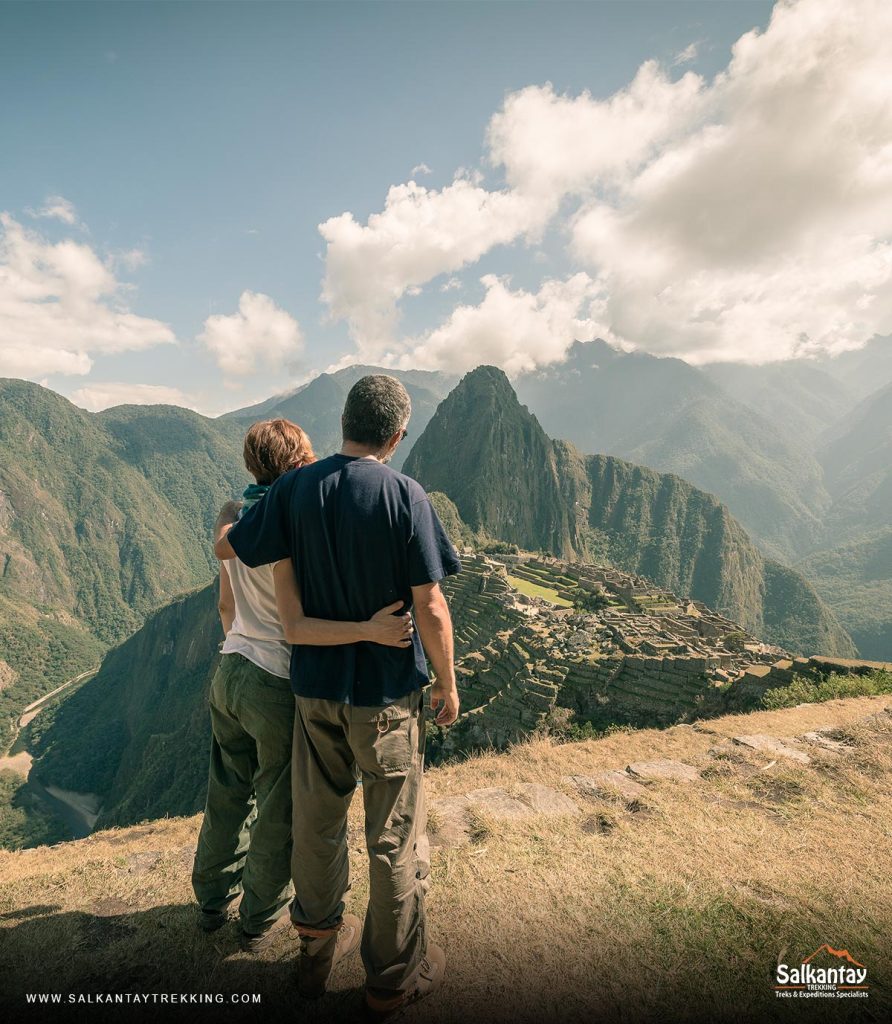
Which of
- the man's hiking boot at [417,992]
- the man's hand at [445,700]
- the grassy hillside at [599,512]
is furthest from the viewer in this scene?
the grassy hillside at [599,512]

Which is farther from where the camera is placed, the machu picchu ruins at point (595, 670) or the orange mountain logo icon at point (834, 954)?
→ the machu picchu ruins at point (595, 670)

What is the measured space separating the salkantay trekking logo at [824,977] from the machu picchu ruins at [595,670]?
9757 mm

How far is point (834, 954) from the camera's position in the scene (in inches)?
102

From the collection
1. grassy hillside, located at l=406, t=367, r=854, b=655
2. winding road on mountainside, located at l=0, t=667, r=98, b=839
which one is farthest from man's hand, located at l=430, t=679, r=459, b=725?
grassy hillside, located at l=406, t=367, r=854, b=655

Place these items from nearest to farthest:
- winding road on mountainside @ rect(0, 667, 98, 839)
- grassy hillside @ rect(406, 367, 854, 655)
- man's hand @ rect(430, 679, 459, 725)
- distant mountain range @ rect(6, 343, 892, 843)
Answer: man's hand @ rect(430, 679, 459, 725), winding road on mountainside @ rect(0, 667, 98, 839), distant mountain range @ rect(6, 343, 892, 843), grassy hillside @ rect(406, 367, 854, 655)

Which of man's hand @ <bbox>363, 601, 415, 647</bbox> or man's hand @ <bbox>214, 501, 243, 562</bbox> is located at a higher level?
man's hand @ <bbox>214, 501, 243, 562</bbox>

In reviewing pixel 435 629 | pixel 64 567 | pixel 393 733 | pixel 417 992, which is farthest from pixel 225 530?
pixel 64 567

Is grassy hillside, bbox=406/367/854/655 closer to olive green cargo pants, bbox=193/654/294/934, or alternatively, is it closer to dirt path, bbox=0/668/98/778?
dirt path, bbox=0/668/98/778

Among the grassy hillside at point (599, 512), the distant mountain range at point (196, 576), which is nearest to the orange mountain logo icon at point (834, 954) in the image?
the distant mountain range at point (196, 576)

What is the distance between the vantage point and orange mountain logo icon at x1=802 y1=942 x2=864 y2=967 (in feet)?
8.37

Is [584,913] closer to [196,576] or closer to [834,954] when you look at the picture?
[834,954]

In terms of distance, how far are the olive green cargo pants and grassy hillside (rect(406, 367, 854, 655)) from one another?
99.0 m

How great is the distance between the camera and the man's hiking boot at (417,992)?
220cm

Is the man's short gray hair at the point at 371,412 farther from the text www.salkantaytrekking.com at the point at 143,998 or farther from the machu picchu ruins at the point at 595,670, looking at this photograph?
the machu picchu ruins at the point at 595,670
